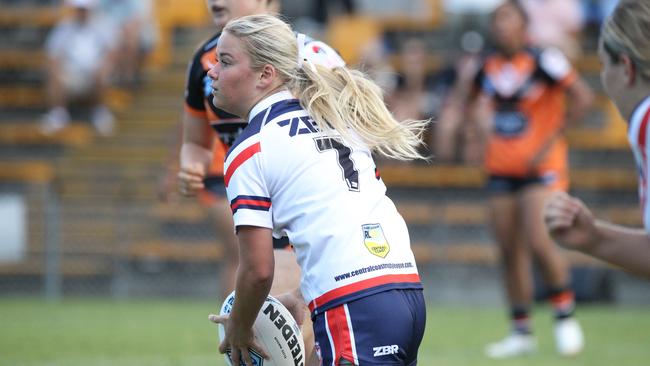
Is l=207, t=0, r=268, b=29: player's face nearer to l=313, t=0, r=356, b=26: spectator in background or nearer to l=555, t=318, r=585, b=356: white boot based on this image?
l=555, t=318, r=585, b=356: white boot

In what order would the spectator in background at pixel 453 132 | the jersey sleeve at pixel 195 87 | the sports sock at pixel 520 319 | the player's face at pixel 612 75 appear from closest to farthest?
the player's face at pixel 612 75, the jersey sleeve at pixel 195 87, the sports sock at pixel 520 319, the spectator in background at pixel 453 132

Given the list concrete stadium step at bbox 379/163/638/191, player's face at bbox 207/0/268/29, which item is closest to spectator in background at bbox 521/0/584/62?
concrete stadium step at bbox 379/163/638/191

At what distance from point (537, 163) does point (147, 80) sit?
34.3 feet

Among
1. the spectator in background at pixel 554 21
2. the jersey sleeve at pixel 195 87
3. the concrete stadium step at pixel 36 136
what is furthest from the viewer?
the concrete stadium step at pixel 36 136

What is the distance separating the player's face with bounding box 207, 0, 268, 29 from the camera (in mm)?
5328

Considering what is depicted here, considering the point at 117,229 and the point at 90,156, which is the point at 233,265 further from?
the point at 90,156

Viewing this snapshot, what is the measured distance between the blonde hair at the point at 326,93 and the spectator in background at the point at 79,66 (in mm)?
12820

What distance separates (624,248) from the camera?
339cm

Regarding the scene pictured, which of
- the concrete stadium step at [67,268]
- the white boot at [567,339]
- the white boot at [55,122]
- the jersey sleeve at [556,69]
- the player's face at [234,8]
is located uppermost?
the player's face at [234,8]

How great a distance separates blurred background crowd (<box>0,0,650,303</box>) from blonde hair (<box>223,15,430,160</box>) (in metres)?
8.37

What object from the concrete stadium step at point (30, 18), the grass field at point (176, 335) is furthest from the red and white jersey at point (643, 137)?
the concrete stadium step at point (30, 18)

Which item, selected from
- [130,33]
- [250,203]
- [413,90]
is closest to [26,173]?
[130,33]

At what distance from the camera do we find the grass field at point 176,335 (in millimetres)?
8117

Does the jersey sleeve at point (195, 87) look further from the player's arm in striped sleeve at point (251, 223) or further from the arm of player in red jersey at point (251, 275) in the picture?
the arm of player in red jersey at point (251, 275)
